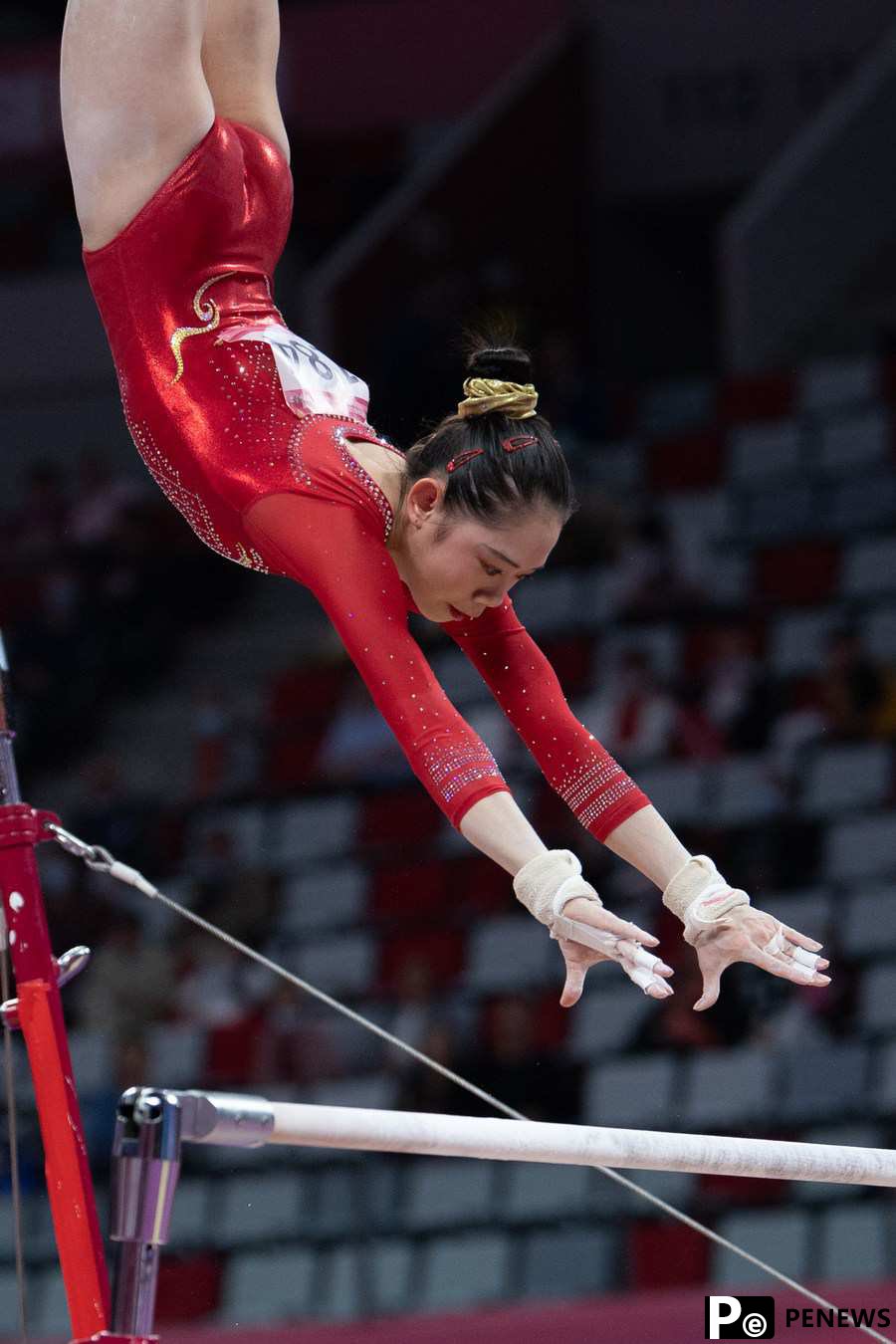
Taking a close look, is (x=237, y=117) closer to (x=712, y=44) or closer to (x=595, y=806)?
(x=595, y=806)

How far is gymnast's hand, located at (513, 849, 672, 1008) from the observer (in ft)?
7.32

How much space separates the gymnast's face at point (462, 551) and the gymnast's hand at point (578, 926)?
0.45 metres

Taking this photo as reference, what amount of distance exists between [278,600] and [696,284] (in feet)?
9.33

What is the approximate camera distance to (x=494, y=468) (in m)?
2.62

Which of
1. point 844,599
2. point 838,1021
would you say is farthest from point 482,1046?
point 844,599

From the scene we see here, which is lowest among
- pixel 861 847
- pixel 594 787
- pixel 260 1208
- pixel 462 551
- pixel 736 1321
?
pixel 736 1321

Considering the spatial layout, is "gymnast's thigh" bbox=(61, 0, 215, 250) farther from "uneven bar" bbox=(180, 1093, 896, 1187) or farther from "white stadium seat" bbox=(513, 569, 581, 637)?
"white stadium seat" bbox=(513, 569, 581, 637)

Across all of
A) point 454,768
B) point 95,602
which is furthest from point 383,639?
point 95,602

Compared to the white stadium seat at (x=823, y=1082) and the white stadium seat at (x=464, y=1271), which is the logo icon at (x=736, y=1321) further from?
the white stadium seat at (x=823, y=1082)

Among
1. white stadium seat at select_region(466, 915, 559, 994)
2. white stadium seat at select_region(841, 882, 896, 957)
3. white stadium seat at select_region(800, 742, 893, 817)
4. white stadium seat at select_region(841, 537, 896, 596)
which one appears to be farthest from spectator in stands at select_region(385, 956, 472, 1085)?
white stadium seat at select_region(841, 537, 896, 596)

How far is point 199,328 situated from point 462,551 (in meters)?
0.58

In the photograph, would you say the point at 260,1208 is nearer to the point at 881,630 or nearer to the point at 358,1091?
the point at 358,1091

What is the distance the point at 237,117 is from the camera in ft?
10.2

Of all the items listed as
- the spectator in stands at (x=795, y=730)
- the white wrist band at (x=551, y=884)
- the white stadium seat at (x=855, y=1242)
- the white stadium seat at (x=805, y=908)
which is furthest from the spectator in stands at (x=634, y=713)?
the white wrist band at (x=551, y=884)
